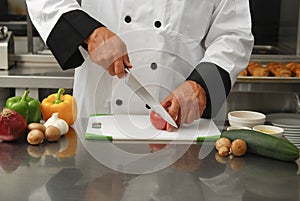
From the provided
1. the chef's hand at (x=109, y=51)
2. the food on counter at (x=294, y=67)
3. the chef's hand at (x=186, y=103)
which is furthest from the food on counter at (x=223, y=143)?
the food on counter at (x=294, y=67)

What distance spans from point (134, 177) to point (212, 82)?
1.39ft

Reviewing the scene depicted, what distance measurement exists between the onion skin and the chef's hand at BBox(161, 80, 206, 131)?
31cm

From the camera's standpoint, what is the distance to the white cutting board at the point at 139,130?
1.26 m

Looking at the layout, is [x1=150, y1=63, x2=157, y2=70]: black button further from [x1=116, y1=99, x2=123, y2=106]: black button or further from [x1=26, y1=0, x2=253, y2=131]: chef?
[x1=116, y1=99, x2=123, y2=106]: black button

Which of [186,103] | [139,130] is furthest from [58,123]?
[186,103]

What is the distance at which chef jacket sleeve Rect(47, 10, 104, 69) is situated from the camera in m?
1.32

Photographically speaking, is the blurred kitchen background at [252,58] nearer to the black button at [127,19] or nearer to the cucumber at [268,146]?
the black button at [127,19]

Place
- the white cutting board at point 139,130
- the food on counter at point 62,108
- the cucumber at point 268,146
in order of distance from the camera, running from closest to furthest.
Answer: the cucumber at point 268,146
the white cutting board at point 139,130
the food on counter at point 62,108

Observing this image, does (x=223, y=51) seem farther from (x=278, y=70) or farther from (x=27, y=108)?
(x=278, y=70)

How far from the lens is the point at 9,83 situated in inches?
82.4

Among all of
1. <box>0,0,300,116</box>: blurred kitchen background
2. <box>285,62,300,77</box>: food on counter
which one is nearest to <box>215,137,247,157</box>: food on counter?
<box>0,0,300,116</box>: blurred kitchen background

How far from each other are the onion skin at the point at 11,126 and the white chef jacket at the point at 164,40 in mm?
216

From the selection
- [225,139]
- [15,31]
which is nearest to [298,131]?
[225,139]

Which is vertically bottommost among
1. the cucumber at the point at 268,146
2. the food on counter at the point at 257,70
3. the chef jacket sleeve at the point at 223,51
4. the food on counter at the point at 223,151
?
the food on counter at the point at 257,70
